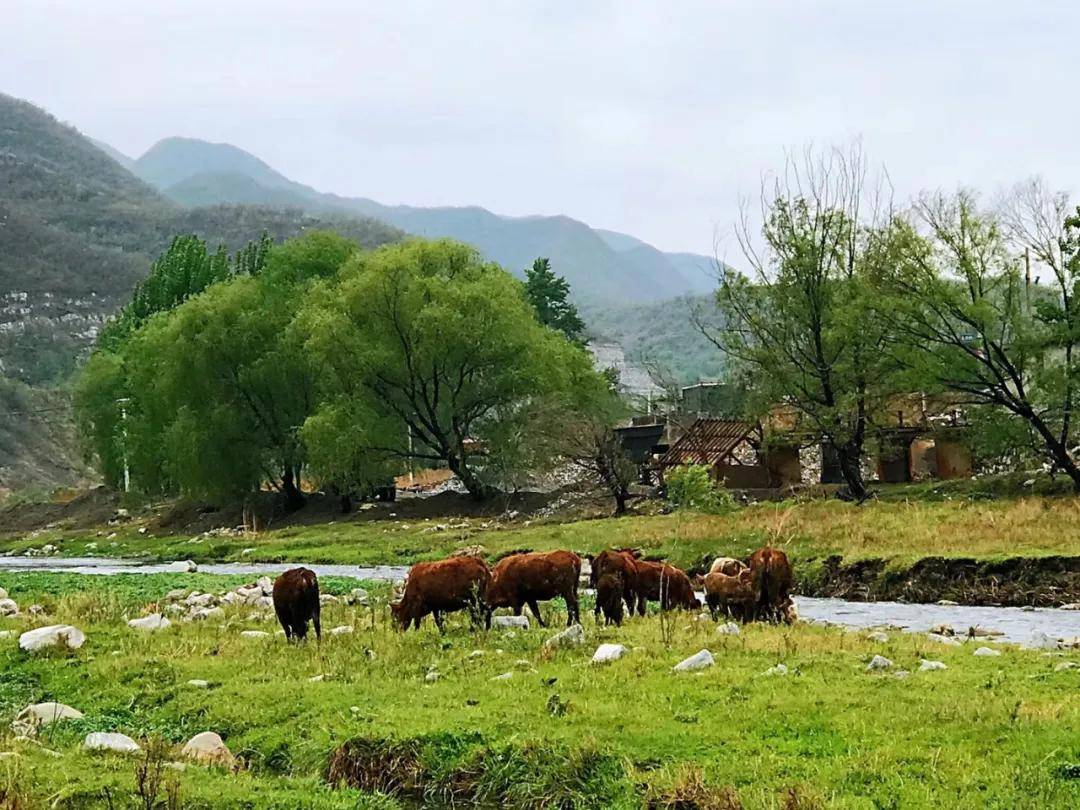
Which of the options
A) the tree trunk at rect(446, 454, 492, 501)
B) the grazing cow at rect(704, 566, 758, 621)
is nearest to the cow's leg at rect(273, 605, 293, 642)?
the grazing cow at rect(704, 566, 758, 621)

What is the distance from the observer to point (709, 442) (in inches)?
2046

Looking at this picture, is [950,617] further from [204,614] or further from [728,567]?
[204,614]

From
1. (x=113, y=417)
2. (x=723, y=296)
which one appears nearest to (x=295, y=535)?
(x=723, y=296)

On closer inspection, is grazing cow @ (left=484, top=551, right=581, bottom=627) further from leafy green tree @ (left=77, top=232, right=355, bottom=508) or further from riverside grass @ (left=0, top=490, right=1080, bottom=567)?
leafy green tree @ (left=77, top=232, right=355, bottom=508)

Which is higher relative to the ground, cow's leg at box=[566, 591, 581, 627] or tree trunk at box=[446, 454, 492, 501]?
cow's leg at box=[566, 591, 581, 627]

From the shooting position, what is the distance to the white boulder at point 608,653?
12854 millimetres

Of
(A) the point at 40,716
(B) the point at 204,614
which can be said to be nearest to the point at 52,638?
(A) the point at 40,716

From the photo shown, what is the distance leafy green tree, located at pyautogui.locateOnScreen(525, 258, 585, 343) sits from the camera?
291 ft

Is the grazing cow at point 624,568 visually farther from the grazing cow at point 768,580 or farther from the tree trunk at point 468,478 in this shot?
the tree trunk at point 468,478

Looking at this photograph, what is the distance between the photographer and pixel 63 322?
13288 centimetres

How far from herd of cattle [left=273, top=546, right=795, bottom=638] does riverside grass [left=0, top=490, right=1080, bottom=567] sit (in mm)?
9526

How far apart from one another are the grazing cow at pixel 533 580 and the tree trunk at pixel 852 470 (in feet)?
87.3

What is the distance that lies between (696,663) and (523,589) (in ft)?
16.2

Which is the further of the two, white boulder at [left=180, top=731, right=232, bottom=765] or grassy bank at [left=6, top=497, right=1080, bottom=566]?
grassy bank at [left=6, top=497, right=1080, bottom=566]
